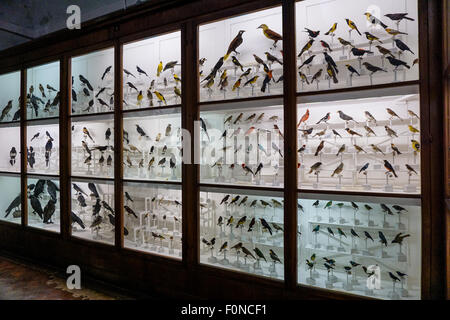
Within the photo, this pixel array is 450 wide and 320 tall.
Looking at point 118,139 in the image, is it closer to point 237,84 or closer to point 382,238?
point 237,84

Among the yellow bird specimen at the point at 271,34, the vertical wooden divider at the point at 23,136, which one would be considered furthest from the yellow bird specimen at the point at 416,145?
the vertical wooden divider at the point at 23,136

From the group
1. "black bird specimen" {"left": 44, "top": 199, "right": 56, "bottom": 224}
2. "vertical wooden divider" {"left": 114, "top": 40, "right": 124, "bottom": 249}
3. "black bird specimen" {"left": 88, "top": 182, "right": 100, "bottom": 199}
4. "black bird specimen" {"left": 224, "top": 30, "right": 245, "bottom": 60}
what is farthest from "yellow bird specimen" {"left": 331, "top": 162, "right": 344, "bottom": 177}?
"black bird specimen" {"left": 44, "top": 199, "right": 56, "bottom": 224}

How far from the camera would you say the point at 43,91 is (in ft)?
9.32

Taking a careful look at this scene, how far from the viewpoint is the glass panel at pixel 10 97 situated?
10.1 ft

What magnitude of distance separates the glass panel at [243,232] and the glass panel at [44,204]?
1.69m

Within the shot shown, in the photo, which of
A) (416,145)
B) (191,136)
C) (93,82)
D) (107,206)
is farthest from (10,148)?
(416,145)

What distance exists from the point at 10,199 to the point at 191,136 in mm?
2597

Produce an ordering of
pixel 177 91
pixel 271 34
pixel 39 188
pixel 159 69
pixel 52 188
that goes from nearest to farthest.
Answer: pixel 271 34, pixel 177 91, pixel 159 69, pixel 52 188, pixel 39 188

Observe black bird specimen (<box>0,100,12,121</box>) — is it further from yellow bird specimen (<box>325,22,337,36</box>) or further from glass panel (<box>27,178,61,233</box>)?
yellow bird specimen (<box>325,22,337,36</box>)

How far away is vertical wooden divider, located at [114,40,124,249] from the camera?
2.30m

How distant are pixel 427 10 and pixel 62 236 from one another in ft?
10.7

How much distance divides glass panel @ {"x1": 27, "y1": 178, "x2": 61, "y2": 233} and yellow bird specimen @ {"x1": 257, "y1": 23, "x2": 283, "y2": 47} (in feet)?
7.89

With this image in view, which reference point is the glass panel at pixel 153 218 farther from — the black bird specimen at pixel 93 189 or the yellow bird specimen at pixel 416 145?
the yellow bird specimen at pixel 416 145
